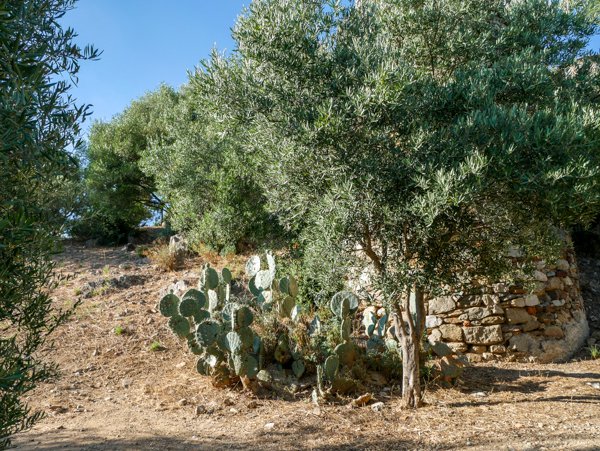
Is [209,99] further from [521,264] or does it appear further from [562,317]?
[562,317]

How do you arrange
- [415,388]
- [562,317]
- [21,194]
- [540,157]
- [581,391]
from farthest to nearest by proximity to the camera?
[562,317] → [581,391] → [415,388] → [540,157] → [21,194]

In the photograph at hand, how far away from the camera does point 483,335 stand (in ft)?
28.0

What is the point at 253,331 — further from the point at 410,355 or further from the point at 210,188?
the point at 210,188

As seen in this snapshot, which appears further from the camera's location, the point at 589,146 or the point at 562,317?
the point at 562,317

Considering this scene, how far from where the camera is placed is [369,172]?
507cm

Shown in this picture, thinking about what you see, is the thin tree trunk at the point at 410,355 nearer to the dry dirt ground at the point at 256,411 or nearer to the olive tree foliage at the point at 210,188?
the dry dirt ground at the point at 256,411

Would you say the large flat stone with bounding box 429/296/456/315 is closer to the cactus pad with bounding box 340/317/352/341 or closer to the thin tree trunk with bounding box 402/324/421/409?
the cactus pad with bounding box 340/317/352/341

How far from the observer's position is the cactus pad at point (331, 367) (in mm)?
6504

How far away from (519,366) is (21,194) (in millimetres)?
7703

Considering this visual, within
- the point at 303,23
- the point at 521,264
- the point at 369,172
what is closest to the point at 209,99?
the point at 303,23

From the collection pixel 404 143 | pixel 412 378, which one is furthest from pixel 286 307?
pixel 404 143

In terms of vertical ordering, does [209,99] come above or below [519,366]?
above

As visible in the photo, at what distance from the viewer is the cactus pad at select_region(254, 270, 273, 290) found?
25.4 feet

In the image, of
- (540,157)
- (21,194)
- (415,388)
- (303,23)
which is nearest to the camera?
(21,194)
